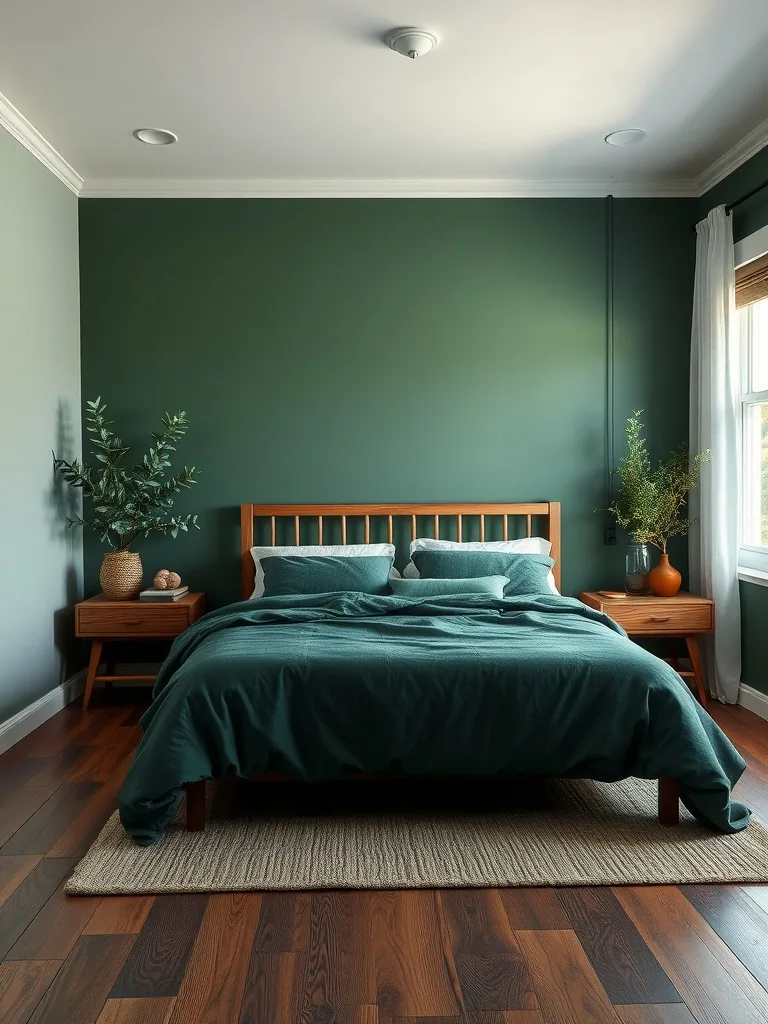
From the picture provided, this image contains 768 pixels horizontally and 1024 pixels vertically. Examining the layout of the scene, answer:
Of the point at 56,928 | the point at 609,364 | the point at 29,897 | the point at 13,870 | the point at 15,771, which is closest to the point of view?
the point at 56,928

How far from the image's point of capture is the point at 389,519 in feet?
16.0

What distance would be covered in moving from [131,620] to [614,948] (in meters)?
3.05

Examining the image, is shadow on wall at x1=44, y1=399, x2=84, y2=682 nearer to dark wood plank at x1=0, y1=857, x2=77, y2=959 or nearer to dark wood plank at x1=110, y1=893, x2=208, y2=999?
dark wood plank at x1=0, y1=857, x2=77, y2=959

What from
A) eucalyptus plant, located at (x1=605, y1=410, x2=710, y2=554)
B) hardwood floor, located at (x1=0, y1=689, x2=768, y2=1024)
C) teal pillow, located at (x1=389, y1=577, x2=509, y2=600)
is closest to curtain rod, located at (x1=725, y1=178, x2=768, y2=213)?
eucalyptus plant, located at (x1=605, y1=410, x2=710, y2=554)

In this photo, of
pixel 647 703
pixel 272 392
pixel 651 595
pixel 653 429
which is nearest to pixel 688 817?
pixel 647 703

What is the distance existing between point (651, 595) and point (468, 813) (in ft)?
7.05

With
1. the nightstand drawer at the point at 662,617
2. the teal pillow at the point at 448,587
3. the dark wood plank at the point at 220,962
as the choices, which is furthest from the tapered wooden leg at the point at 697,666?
the dark wood plank at the point at 220,962

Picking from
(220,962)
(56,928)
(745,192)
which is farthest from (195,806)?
(745,192)

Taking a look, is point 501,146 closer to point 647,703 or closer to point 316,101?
point 316,101

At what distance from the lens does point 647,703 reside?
112 inches

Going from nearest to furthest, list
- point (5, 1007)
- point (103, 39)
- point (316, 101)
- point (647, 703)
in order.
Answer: point (5, 1007)
point (647, 703)
point (103, 39)
point (316, 101)

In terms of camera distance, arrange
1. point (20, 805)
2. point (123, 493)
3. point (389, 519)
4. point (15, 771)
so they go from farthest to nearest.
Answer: point (389, 519) → point (123, 493) → point (15, 771) → point (20, 805)

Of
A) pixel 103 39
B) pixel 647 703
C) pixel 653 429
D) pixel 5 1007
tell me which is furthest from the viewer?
pixel 653 429

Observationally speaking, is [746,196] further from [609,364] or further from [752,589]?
[752,589]
